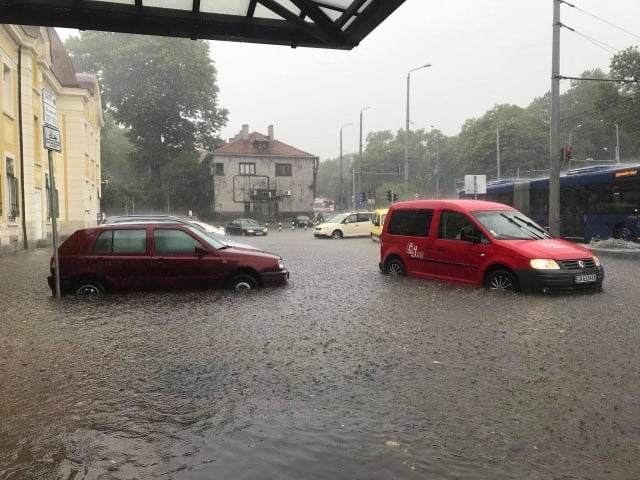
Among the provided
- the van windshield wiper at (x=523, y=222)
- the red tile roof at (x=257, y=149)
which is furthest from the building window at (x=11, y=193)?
the red tile roof at (x=257, y=149)

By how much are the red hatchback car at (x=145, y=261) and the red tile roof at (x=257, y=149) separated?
54.1m

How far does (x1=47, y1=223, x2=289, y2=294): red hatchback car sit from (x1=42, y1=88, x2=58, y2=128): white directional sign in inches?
78.7

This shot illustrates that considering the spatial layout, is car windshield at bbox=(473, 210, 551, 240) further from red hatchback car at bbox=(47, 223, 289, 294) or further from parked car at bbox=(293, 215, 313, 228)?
parked car at bbox=(293, 215, 313, 228)

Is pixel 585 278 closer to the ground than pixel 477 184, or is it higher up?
closer to the ground

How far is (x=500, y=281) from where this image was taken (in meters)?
10.0

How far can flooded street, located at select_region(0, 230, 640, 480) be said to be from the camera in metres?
3.48

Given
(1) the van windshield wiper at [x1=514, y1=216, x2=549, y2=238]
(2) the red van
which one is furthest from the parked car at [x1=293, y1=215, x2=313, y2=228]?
(1) the van windshield wiper at [x1=514, y1=216, x2=549, y2=238]

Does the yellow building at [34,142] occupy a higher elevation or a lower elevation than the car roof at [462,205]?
higher

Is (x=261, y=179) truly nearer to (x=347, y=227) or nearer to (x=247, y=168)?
(x=247, y=168)

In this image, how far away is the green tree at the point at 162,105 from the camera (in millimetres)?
59062

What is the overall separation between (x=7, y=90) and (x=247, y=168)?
4157 cm

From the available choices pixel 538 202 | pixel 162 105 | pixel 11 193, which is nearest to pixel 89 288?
pixel 11 193

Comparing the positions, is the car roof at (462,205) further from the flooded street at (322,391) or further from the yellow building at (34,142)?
the yellow building at (34,142)

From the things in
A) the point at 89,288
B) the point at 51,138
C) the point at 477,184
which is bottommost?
the point at 89,288
